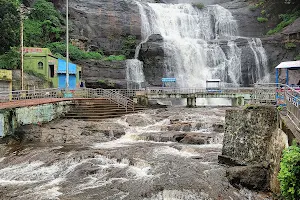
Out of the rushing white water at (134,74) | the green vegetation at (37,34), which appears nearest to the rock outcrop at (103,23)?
the green vegetation at (37,34)

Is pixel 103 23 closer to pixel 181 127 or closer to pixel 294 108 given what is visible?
pixel 181 127

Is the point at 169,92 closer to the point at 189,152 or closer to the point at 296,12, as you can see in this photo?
the point at 189,152

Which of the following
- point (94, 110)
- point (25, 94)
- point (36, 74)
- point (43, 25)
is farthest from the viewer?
point (43, 25)

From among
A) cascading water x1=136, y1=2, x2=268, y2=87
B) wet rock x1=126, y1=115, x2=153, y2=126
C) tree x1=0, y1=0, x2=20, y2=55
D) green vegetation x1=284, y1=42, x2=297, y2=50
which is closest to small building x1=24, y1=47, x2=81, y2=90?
tree x1=0, y1=0, x2=20, y2=55

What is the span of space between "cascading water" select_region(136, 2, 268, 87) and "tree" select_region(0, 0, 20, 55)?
21.1m

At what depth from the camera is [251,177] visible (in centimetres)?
847

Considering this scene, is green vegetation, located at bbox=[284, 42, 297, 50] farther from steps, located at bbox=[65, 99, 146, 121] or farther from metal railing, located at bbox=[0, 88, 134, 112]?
steps, located at bbox=[65, 99, 146, 121]

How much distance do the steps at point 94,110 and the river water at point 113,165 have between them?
3.49 metres

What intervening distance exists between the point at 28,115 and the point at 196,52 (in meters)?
32.5

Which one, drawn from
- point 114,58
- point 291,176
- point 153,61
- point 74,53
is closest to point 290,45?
point 153,61

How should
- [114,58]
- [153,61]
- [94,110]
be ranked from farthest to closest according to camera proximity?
[153,61]
[114,58]
[94,110]

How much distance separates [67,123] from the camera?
764 inches

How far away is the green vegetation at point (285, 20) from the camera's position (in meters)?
51.5

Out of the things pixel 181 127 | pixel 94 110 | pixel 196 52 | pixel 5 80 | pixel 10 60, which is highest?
pixel 196 52
